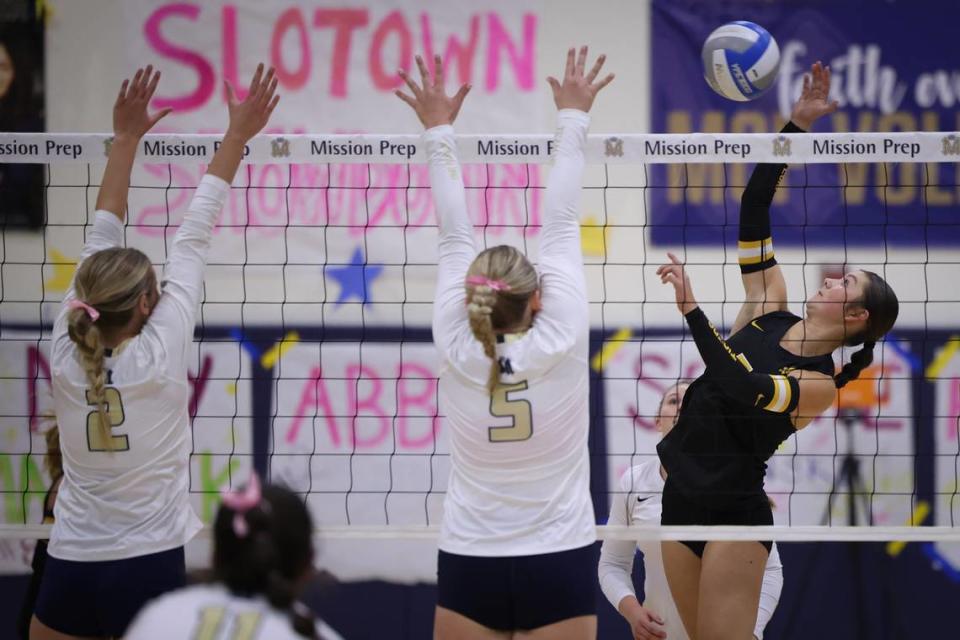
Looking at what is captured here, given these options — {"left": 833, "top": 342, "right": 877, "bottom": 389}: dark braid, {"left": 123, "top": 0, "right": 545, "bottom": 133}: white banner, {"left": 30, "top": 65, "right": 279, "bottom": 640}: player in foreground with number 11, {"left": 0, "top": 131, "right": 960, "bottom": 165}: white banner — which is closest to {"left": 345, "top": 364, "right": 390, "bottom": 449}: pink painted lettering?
{"left": 123, "top": 0, "right": 545, "bottom": 133}: white banner

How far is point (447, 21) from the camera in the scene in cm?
684

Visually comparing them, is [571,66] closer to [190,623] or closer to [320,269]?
[190,623]

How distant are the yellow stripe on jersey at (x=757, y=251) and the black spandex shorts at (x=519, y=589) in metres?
1.78

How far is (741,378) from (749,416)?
0.29 m

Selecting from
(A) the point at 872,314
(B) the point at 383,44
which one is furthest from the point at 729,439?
(B) the point at 383,44

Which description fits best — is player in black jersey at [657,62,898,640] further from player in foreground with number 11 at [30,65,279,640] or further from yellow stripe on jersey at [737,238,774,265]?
player in foreground with number 11 at [30,65,279,640]

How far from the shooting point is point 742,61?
15.3 feet

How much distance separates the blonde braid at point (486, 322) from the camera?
3387mm

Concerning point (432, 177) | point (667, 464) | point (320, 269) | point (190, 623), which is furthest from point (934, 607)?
point (190, 623)

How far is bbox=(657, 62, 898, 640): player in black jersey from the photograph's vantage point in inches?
173

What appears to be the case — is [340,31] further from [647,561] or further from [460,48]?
[647,561]

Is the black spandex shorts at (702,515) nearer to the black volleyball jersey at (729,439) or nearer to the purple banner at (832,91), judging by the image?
the black volleyball jersey at (729,439)

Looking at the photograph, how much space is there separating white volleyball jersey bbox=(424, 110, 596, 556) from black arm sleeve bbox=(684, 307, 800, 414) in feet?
2.83

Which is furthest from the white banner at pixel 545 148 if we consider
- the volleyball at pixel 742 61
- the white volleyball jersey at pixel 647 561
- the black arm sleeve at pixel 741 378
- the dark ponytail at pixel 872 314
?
the white volleyball jersey at pixel 647 561
